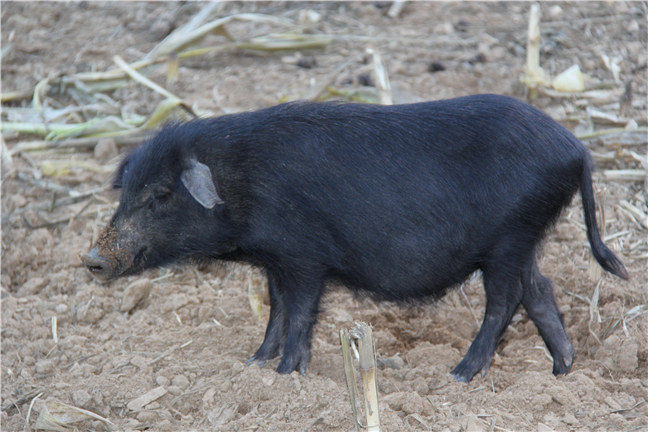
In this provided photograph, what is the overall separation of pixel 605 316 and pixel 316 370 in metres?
1.70

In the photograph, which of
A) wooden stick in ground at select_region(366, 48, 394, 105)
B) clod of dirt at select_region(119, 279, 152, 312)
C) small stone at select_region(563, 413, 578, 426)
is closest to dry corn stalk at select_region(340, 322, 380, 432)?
small stone at select_region(563, 413, 578, 426)

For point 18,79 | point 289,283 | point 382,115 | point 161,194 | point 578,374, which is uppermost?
point 382,115

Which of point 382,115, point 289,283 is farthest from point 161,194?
point 382,115

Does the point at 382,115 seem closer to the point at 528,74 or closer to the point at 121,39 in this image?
the point at 528,74

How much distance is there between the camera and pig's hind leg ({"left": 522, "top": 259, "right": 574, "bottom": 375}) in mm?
4238

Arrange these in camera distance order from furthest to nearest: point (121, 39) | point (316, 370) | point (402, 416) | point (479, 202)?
Result: point (121, 39) < point (316, 370) < point (479, 202) < point (402, 416)

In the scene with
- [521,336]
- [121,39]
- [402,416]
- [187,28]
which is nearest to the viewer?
[402,416]

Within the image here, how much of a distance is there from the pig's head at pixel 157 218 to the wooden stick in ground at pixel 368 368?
1296 millimetres

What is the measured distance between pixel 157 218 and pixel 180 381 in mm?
848

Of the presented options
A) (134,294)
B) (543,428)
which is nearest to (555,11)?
(134,294)

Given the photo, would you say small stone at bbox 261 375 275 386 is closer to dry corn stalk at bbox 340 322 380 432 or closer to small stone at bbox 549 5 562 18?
dry corn stalk at bbox 340 322 380 432

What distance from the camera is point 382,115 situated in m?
4.07

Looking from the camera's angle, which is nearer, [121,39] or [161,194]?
[161,194]

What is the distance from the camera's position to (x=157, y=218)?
4070 millimetres
